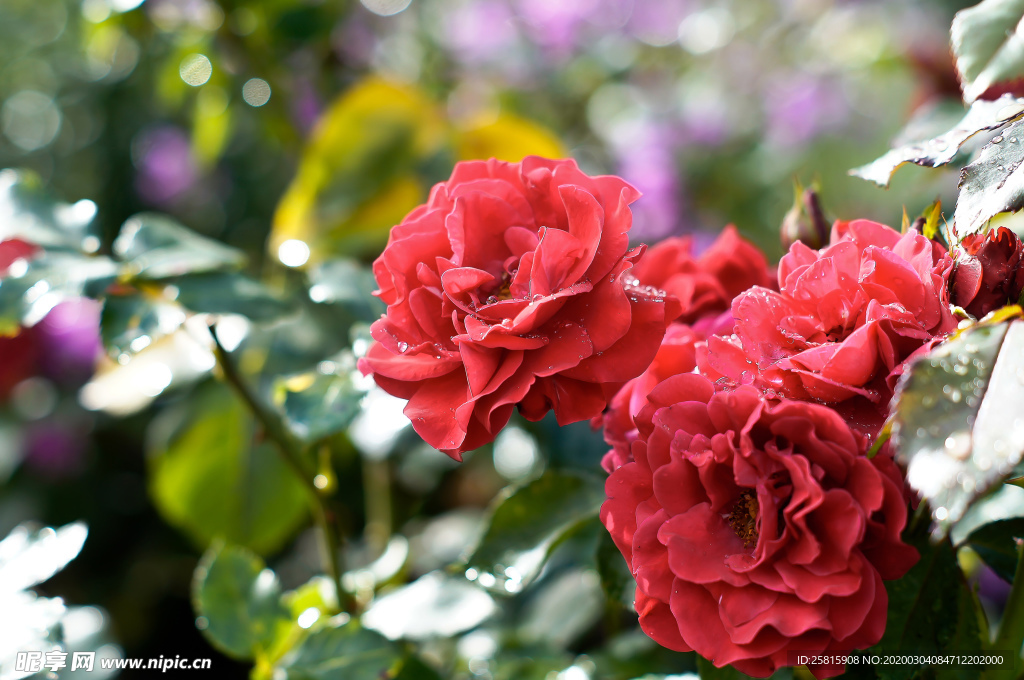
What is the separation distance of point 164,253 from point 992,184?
54cm

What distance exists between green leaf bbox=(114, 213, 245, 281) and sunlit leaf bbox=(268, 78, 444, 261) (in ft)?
0.99

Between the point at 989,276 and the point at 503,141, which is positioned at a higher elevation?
the point at 989,276

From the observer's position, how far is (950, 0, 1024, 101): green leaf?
400mm

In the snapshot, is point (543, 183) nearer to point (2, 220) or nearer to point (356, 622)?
point (356, 622)

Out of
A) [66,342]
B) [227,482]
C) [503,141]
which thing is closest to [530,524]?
[227,482]

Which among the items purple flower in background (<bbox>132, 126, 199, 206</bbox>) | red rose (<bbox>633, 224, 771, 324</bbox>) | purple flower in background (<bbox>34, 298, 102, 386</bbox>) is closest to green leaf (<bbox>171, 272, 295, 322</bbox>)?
red rose (<bbox>633, 224, 771, 324</bbox>)

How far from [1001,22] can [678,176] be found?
98 centimetres

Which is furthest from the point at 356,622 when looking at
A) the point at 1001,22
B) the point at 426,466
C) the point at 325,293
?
the point at 1001,22

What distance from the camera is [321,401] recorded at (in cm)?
49

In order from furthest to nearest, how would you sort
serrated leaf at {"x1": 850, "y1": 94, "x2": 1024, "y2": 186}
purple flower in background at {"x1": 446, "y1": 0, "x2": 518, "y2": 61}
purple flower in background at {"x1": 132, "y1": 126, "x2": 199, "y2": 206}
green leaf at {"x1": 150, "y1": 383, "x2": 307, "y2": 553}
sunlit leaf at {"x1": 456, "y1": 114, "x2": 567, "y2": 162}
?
purple flower in background at {"x1": 132, "y1": 126, "x2": 199, "y2": 206}, purple flower in background at {"x1": 446, "y1": 0, "x2": 518, "y2": 61}, sunlit leaf at {"x1": 456, "y1": 114, "x2": 567, "y2": 162}, green leaf at {"x1": 150, "y1": 383, "x2": 307, "y2": 553}, serrated leaf at {"x1": 850, "y1": 94, "x2": 1024, "y2": 186}

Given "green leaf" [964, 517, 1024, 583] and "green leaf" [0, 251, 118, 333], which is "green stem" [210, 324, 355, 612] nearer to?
"green leaf" [0, 251, 118, 333]

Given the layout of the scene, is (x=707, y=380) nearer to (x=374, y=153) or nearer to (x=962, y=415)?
(x=962, y=415)

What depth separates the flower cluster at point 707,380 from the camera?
300 mm

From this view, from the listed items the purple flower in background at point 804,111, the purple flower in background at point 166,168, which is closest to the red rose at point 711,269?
the purple flower in background at point 804,111
